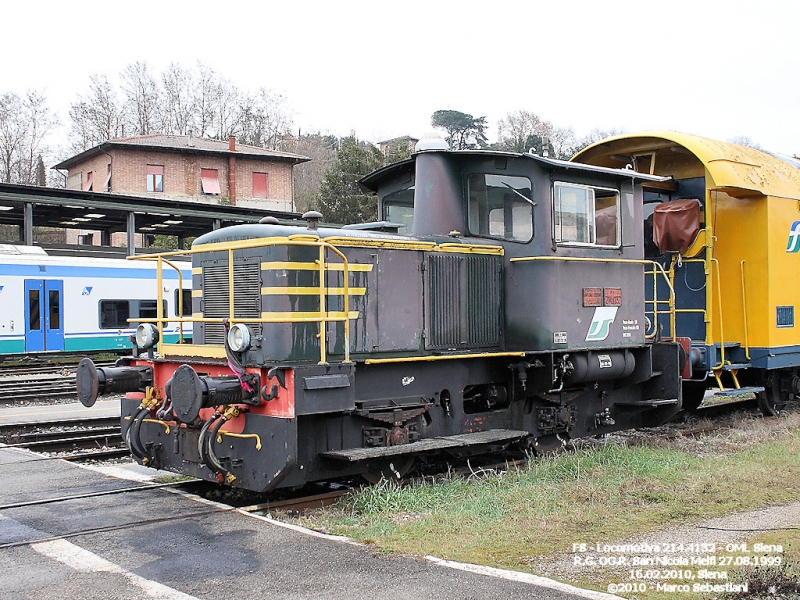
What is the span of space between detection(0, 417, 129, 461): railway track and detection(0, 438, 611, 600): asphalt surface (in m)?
2.33

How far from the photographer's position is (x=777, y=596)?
421 cm

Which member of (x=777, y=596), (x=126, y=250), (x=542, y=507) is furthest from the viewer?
(x=126, y=250)

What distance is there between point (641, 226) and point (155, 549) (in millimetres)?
6608

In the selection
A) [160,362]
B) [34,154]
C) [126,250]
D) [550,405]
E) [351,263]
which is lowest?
[550,405]

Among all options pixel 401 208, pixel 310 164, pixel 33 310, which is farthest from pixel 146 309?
pixel 310 164

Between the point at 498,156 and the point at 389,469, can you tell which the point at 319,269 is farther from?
the point at 498,156

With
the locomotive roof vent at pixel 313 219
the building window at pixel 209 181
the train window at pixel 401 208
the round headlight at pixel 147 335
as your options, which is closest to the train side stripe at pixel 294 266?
→ the locomotive roof vent at pixel 313 219

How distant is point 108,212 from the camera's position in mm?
27312

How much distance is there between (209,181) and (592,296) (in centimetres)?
4045

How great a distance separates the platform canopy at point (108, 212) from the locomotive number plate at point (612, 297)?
19.9 metres

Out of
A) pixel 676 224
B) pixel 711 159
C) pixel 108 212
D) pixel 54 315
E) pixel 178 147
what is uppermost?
pixel 178 147

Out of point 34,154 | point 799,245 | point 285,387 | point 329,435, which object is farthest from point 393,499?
point 34,154

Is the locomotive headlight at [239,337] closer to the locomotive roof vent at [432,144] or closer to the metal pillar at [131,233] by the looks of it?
the locomotive roof vent at [432,144]

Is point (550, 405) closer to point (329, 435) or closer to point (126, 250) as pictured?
point (329, 435)
